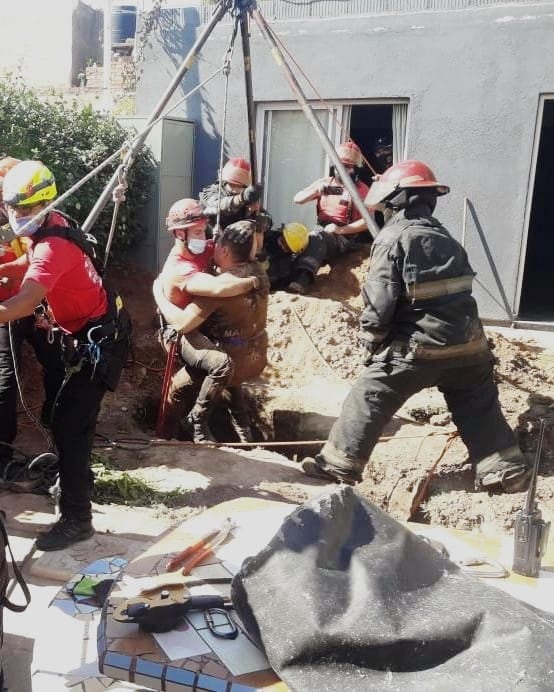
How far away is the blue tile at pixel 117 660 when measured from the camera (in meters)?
1.69

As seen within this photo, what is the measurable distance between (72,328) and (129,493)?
130 centimetres

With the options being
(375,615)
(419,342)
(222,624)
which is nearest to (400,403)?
(419,342)

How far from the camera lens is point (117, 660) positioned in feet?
5.57

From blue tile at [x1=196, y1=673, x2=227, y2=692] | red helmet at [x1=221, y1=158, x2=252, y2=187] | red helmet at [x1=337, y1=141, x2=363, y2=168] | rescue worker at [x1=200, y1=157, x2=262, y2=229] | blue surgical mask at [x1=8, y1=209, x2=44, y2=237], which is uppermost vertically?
red helmet at [x1=337, y1=141, x2=363, y2=168]

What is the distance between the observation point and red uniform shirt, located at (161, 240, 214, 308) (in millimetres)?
5457

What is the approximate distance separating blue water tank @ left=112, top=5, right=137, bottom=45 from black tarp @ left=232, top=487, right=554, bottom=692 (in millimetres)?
13120

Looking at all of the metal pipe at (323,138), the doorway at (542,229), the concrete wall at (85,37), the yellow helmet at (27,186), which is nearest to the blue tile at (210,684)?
the yellow helmet at (27,186)

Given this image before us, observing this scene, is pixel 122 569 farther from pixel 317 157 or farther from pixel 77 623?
pixel 317 157

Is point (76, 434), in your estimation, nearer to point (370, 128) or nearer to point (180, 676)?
point (180, 676)

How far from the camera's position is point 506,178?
8086mm

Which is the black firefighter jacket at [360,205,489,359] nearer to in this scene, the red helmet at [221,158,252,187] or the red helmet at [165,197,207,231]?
the red helmet at [165,197,207,231]

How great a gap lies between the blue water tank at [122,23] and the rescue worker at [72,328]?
10.7 m

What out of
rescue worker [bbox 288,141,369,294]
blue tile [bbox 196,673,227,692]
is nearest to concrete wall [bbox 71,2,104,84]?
rescue worker [bbox 288,141,369,294]

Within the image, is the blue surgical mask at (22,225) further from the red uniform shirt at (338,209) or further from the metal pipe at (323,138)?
the red uniform shirt at (338,209)
